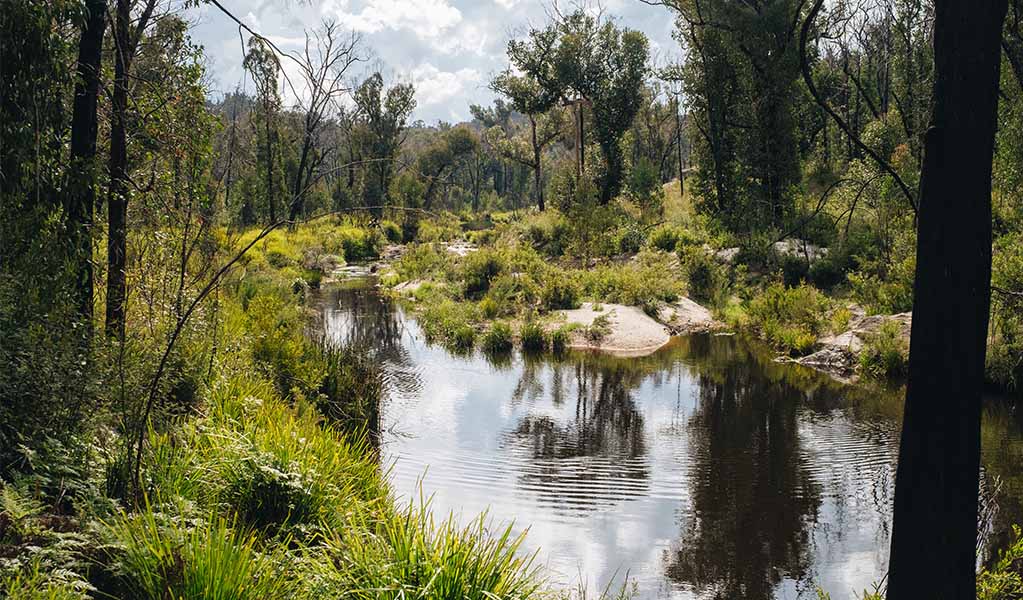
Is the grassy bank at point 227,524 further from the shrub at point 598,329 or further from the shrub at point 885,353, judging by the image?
the shrub at point 598,329

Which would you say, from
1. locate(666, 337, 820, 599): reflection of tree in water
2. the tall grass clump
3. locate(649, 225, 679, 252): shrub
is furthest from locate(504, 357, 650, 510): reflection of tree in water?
locate(649, 225, 679, 252): shrub

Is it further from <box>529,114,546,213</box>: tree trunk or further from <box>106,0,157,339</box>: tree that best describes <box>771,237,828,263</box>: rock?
<box>529,114,546,213</box>: tree trunk

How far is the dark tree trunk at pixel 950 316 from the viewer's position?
387cm

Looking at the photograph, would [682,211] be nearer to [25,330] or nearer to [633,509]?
[633,509]

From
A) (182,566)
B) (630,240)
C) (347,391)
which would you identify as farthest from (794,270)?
(182,566)

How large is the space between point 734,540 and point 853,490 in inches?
85.0

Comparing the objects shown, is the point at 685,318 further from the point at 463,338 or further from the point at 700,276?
the point at 463,338

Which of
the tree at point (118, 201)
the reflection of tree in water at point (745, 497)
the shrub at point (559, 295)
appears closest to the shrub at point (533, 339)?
the shrub at point (559, 295)

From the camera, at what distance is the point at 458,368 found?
16000 mm

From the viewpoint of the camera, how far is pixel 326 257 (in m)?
33.6

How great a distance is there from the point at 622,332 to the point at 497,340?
3.11m

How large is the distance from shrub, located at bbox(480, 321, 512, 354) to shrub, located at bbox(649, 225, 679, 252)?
1059 cm

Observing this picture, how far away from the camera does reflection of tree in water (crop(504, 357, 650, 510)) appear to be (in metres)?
Answer: 9.16

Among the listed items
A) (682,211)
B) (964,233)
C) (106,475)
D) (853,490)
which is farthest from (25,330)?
(682,211)
